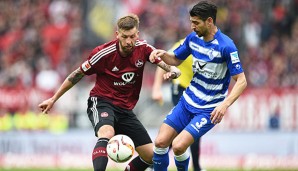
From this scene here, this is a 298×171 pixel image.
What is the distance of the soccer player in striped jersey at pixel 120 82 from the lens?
30.9 ft

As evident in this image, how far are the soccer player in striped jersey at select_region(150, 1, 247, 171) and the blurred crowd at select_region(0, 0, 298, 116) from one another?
9.38m

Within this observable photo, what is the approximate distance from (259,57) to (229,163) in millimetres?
4672

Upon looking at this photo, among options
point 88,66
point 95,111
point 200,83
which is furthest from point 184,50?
point 95,111

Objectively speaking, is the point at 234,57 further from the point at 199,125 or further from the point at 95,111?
the point at 95,111

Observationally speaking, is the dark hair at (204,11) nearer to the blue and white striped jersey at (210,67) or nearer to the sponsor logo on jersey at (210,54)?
the blue and white striped jersey at (210,67)

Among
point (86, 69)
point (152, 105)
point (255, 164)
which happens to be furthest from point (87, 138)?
point (86, 69)

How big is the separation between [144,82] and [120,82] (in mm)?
8480

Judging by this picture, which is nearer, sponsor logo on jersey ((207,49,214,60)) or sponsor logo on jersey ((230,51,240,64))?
sponsor logo on jersey ((230,51,240,64))

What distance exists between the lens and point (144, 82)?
18.2 m

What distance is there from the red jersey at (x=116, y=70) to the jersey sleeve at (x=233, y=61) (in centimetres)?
114

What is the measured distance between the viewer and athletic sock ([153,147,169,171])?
9438 mm

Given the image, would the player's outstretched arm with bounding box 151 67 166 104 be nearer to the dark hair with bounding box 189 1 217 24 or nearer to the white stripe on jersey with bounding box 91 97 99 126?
the white stripe on jersey with bounding box 91 97 99 126

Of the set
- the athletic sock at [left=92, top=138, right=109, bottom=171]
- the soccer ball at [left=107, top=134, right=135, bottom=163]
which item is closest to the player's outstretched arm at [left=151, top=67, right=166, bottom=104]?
the soccer ball at [left=107, top=134, right=135, bottom=163]

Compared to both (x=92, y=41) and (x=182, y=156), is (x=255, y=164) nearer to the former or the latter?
(x=182, y=156)
